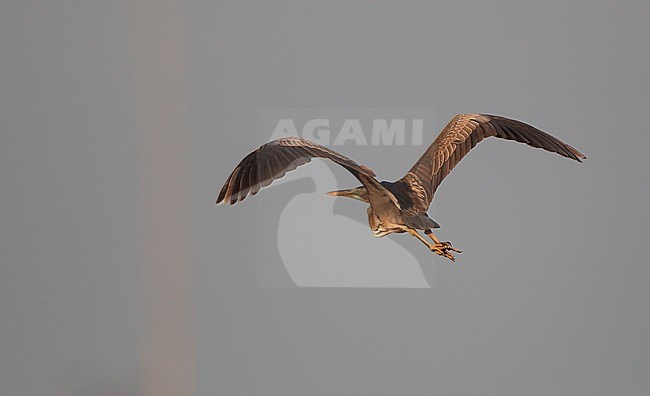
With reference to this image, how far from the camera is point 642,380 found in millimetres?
2881

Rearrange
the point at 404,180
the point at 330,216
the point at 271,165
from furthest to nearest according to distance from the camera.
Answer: the point at 330,216
the point at 404,180
the point at 271,165

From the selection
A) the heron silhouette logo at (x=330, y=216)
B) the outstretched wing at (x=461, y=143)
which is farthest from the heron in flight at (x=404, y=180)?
the heron silhouette logo at (x=330, y=216)

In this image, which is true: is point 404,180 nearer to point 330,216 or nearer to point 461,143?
point 461,143

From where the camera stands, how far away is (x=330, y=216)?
8.91 feet

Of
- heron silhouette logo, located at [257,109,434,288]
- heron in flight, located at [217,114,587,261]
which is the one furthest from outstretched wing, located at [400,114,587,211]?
heron silhouette logo, located at [257,109,434,288]

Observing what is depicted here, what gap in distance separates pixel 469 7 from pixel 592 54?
0.44 meters

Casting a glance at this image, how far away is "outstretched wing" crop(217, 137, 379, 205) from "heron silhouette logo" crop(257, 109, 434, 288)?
1415 millimetres

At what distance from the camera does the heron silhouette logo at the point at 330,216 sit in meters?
2.73

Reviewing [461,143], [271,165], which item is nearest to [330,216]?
[461,143]

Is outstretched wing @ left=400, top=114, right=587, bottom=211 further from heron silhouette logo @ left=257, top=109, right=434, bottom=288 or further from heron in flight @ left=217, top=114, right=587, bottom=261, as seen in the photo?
heron silhouette logo @ left=257, top=109, right=434, bottom=288

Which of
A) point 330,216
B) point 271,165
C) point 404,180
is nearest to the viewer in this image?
point 271,165

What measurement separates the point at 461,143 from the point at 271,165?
0.46 metres

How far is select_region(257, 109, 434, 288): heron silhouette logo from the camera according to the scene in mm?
2734

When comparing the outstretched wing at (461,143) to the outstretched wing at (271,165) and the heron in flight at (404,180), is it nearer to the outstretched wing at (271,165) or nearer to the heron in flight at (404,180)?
the heron in flight at (404,180)
